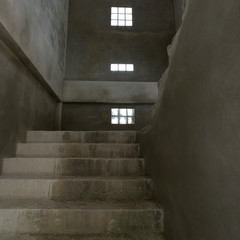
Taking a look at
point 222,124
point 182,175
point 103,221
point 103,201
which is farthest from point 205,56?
point 103,201

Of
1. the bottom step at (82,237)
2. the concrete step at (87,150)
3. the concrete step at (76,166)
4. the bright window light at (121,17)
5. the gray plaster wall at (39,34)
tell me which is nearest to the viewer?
the bottom step at (82,237)

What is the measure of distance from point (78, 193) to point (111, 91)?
10.1ft

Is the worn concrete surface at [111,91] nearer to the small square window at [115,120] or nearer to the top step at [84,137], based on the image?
the small square window at [115,120]

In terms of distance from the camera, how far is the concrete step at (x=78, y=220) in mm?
1265

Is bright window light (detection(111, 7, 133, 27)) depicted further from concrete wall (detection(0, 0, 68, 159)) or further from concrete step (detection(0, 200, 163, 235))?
concrete step (detection(0, 200, 163, 235))

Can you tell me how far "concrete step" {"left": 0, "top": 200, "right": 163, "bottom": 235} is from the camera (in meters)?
1.26

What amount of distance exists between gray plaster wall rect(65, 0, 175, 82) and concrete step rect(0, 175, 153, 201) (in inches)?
131

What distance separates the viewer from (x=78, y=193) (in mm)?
1561

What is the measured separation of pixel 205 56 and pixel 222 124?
0.92 ft

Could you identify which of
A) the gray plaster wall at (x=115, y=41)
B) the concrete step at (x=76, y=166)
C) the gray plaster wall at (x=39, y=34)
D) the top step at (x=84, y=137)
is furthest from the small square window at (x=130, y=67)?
the concrete step at (x=76, y=166)

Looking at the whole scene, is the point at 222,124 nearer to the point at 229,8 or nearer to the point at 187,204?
the point at 229,8

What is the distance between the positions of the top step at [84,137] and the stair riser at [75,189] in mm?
787

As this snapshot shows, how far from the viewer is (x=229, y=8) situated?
0.57m

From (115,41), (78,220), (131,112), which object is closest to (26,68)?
(78,220)
